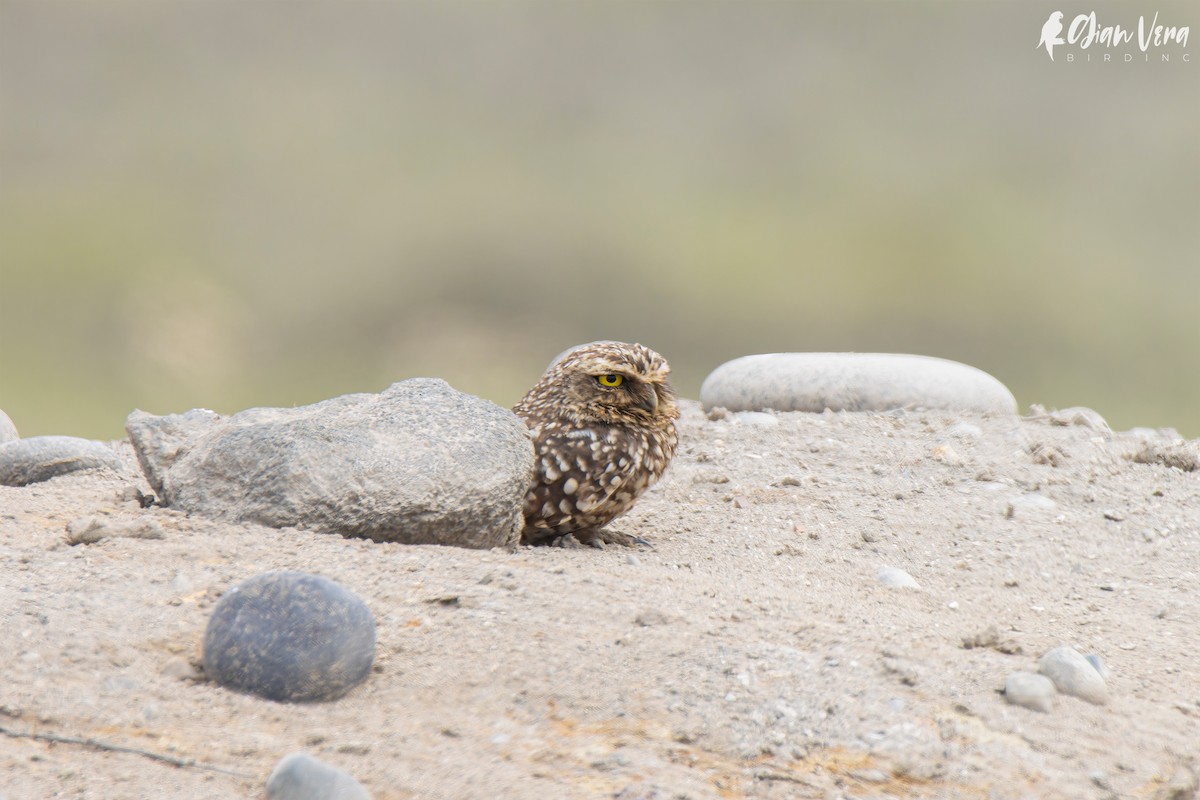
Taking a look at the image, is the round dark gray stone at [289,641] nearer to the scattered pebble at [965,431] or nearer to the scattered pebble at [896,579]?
the scattered pebble at [896,579]

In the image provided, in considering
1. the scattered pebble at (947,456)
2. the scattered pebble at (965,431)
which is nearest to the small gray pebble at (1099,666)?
the scattered pebble at (947,456)

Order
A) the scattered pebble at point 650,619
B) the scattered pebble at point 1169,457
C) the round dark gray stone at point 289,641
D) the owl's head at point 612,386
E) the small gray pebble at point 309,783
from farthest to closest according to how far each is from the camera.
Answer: the scattered pebble at point 1169,457
the owl's head at point 612,386
the scattered pebble at point 650,619
the round dark gray stone at point 289,641
the small gray pebble at point 309,783

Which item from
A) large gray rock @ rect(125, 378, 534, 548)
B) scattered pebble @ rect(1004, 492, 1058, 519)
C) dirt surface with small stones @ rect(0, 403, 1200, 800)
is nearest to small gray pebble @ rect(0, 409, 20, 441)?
dirt surface with small stones @ rect(0, 403, 1200, 800)

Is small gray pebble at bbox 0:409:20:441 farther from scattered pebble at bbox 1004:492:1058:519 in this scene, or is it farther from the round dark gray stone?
scattered pebble at bbox 1004:492:1058:519

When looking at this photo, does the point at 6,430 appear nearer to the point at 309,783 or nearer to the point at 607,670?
the point at 607,670

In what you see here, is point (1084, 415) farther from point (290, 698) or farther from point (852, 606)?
point (290, 698)

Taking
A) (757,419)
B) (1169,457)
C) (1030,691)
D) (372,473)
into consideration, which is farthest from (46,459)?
(1169,457)
